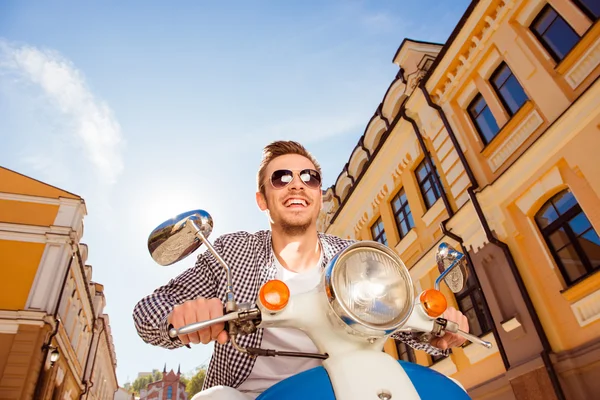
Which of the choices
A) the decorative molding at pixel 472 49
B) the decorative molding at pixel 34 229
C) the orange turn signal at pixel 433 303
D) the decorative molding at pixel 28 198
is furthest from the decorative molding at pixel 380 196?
the decorative molding at pixel 28 198

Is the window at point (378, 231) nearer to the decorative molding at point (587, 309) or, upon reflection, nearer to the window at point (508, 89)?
the window at point (508, 89)

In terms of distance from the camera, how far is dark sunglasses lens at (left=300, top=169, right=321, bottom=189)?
1.89 meters

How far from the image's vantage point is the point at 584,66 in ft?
19.5

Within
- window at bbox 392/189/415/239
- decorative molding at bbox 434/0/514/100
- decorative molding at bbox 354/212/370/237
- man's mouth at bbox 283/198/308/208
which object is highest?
decorative molding at bbox 434/0/514/100

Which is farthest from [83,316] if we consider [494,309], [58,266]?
[494,309]

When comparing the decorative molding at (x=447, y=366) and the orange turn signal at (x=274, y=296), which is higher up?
the decorative molding at (x=447, y=366)

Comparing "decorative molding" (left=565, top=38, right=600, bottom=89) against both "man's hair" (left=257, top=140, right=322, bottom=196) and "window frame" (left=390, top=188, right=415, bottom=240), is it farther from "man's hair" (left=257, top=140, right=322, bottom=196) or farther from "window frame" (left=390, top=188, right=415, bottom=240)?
"man's hair" (left=257, top=140, right=322, bottom=196)

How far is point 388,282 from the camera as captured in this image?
106cm

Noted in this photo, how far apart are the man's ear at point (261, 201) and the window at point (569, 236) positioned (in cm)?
561

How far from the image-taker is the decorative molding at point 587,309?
527 centimetres

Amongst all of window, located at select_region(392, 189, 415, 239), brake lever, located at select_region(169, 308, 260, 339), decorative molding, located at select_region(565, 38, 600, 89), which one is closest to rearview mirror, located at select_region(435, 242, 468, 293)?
brake lever, located at select_region(169, 308, 260, 339)

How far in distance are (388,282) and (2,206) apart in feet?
57.4

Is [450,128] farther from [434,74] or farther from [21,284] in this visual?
[21,284]

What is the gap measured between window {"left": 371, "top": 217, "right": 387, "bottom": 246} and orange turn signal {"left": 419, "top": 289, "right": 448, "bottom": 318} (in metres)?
10.3
